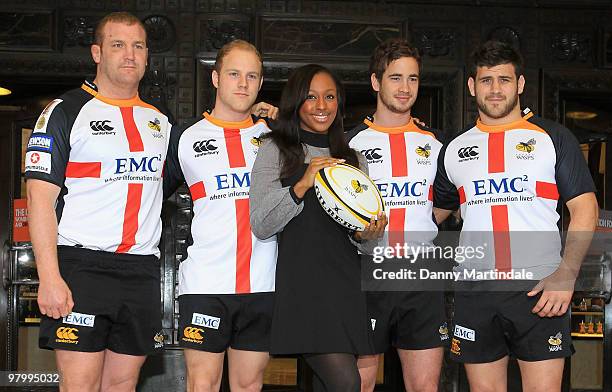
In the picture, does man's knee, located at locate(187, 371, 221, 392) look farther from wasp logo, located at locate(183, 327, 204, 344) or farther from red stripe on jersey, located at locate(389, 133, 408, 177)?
red stripe on jersey, located at locate(389, 133, 408, 177)

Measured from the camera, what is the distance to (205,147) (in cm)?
336

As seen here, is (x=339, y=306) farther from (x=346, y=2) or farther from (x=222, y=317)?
(x=346, y=2)

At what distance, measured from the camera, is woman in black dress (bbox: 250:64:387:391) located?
272cm

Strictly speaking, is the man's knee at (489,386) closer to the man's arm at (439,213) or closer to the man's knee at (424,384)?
the man's knee at (424,384)

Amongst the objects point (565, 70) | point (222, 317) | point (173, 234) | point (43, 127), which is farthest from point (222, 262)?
point (565, 70)

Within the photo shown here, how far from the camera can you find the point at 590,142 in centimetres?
559

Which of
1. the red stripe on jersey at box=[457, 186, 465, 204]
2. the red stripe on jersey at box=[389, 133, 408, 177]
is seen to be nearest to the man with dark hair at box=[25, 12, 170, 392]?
the red stripe on jersey at box=[389, 133, 408, 177]

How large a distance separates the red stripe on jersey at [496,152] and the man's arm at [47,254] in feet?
5.55

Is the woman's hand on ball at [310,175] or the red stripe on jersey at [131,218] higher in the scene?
the woman's hand on ball at [310,175]

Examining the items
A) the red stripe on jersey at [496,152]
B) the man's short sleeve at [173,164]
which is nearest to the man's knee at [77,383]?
the man's short sleeve at [173,164]

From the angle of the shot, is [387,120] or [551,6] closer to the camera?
[387,120]

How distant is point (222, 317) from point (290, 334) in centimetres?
57

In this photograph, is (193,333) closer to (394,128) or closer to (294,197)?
(294,197)

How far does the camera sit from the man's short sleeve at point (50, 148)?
303cm
